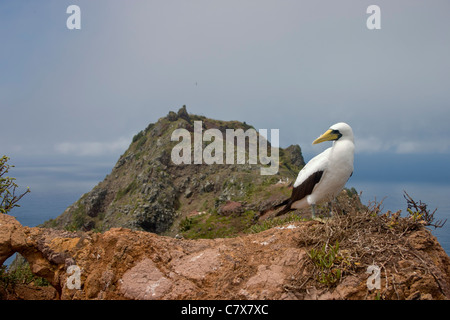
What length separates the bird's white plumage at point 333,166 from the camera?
8.67 metres

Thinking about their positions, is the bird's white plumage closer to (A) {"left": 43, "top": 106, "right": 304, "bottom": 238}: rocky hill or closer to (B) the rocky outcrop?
(B) the rocky outcrop

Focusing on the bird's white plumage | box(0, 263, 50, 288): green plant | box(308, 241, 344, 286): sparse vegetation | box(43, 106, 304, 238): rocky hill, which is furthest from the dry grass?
box(43, 106, 304, 238): rocky hill

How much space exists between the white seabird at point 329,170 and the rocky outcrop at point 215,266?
6.03 ft

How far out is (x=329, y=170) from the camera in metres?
8.95

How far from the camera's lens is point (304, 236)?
718 cm

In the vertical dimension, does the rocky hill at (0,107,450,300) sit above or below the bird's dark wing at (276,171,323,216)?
below

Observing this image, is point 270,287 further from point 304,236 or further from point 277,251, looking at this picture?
point 304,236

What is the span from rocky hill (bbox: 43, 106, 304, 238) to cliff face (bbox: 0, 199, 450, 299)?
21.6 metres

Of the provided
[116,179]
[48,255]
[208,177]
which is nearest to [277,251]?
[48,255]

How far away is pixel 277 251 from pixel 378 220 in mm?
2315

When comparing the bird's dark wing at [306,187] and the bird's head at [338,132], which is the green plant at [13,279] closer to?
the bird's dark wing at [306,187]

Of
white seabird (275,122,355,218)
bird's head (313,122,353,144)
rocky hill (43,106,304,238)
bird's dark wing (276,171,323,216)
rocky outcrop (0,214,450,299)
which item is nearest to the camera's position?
rocky outcrop (0,214,450,299)

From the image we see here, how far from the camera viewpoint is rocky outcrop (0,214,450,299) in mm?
5809

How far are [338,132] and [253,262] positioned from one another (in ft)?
13.6
